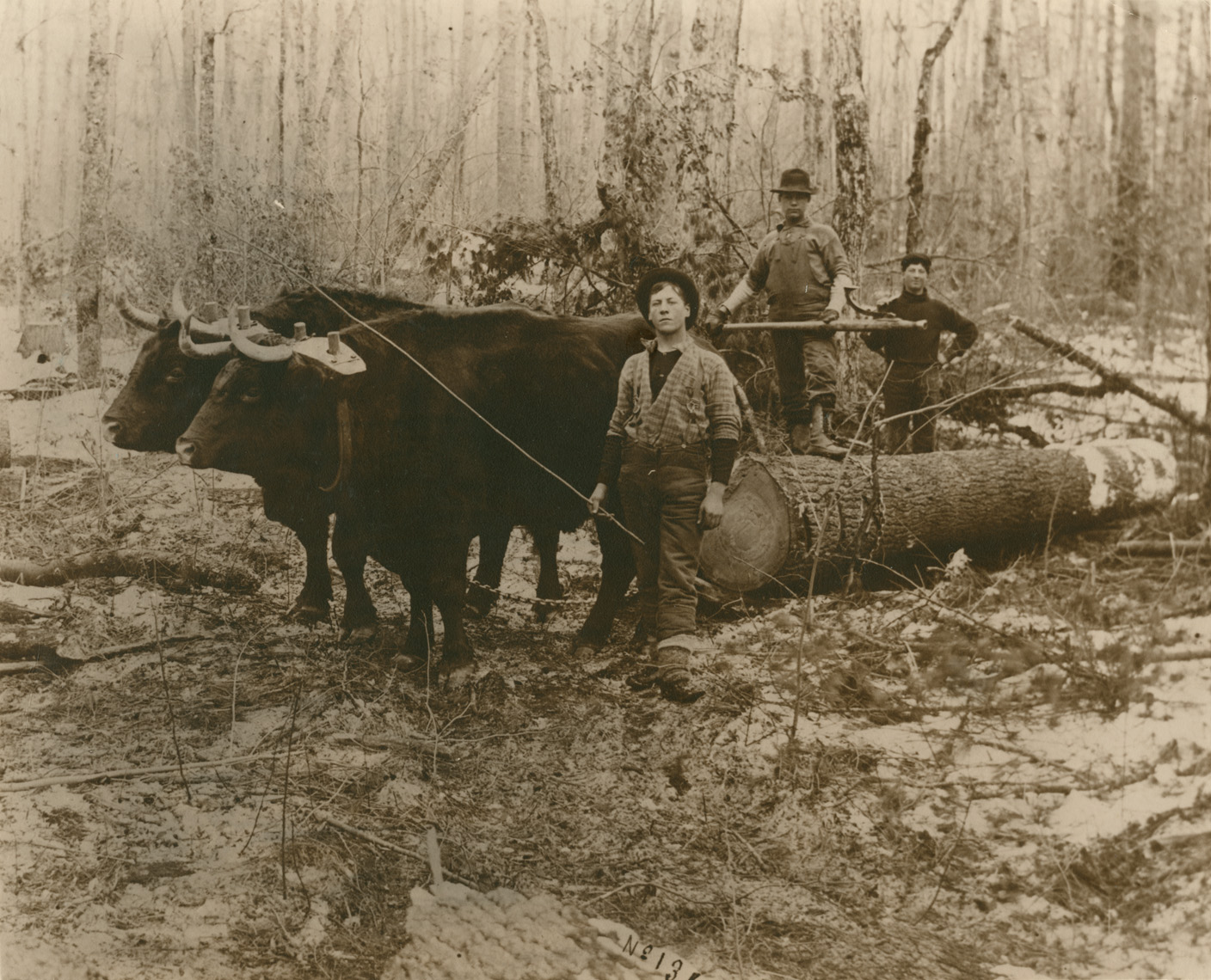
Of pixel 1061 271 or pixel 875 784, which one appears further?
pixel 1061 271

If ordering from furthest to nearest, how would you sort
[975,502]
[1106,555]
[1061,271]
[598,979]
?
1. [975,502]
2. [1061,271]
3. [1106,555]
4. [598,979]

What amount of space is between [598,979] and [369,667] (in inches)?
67.6

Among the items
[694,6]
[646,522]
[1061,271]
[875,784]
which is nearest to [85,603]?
[646,522]

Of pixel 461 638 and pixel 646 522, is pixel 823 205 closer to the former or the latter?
pixel 646 522

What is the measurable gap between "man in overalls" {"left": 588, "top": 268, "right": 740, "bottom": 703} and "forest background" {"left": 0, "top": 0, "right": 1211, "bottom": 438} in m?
0.84

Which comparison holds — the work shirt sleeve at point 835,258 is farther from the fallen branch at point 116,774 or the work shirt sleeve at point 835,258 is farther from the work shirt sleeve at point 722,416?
the fallen branch at point 116,774

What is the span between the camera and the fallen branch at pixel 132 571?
4.55 meters

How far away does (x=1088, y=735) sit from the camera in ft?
13.0

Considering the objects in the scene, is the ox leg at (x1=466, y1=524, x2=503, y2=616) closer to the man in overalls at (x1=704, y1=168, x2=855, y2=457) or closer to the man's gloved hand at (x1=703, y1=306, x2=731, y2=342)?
the man's gloved hand at (x1=703, y1=306, x2=731, y2=342)

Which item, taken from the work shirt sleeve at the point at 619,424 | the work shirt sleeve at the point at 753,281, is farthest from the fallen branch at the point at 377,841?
the work shirt sleeve at the point at 753,281

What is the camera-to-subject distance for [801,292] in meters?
4.93

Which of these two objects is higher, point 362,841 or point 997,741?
point 997,741

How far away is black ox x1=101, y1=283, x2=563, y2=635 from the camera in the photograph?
4727mm

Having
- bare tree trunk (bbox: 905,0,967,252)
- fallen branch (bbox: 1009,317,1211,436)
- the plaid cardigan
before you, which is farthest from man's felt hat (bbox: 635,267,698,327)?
fallen branch (bbox: 1009,317,1211,436)
